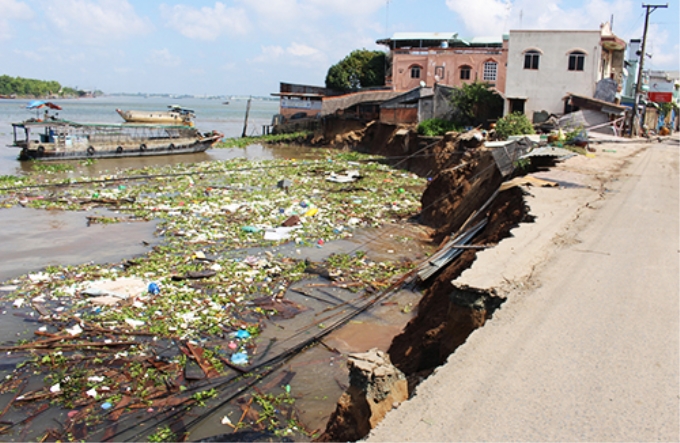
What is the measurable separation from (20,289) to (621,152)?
16.7 metres

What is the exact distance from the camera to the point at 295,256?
439 inches

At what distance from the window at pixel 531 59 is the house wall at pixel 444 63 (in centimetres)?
657

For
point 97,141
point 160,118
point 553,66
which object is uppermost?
point 553,66

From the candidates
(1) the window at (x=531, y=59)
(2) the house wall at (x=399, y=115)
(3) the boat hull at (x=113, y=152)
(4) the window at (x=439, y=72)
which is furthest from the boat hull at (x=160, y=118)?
(1) the window at (x=531, y=59)

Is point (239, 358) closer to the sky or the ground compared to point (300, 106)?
closer to the ground

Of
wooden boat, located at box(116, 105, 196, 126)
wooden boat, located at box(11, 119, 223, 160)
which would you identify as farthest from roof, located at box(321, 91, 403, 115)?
wooden boat, located at box(116, 105, 196, 126)

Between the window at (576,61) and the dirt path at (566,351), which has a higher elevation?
the window at (576,61)

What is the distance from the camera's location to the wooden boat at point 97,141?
2541 cm

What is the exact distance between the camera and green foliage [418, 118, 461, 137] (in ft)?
82.4

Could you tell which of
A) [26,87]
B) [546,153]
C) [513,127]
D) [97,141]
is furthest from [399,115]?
[26,87]

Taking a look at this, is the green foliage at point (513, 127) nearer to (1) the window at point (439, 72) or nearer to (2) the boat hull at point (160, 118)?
(1) the window at point (439, 72)

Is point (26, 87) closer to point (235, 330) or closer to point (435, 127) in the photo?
point (435, 127)

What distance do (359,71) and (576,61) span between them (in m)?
21.5

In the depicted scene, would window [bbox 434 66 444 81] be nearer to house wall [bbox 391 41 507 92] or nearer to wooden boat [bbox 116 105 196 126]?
house wall [bbox 391 41 507 92]
